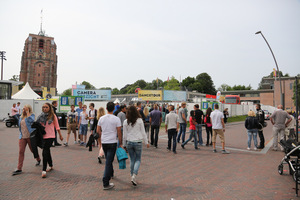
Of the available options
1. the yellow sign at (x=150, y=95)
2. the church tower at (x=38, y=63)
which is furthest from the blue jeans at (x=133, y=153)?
the church tower at (x=38, y=63)

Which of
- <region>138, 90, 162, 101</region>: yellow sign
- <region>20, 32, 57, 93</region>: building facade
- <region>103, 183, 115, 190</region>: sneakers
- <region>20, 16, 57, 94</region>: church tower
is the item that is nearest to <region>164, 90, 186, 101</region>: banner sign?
<region>138, 90, 162, 101</region>: yellow sign

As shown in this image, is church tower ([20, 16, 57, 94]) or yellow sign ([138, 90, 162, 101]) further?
church tower ([20, 16, 57, 94])

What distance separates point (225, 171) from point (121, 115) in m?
3.85

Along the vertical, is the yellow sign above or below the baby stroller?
above

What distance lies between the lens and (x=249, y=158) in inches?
300

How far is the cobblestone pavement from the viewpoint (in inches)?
168

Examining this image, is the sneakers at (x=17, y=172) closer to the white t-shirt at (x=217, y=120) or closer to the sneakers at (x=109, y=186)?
the sneakers at (x=109, y=186)

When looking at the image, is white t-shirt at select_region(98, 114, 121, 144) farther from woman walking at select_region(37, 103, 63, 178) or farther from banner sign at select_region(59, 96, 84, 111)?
banner sign at select_region(59, 96, 84, 111)

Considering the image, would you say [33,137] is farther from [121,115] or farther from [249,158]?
[249,158]

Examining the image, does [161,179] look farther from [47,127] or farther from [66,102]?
[66,102]

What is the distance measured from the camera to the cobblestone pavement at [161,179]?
427cm

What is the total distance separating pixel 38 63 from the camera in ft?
281

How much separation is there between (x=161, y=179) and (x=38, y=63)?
9342 centimetres

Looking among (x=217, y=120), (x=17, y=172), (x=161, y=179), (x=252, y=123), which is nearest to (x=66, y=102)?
(x=17, y=172)
